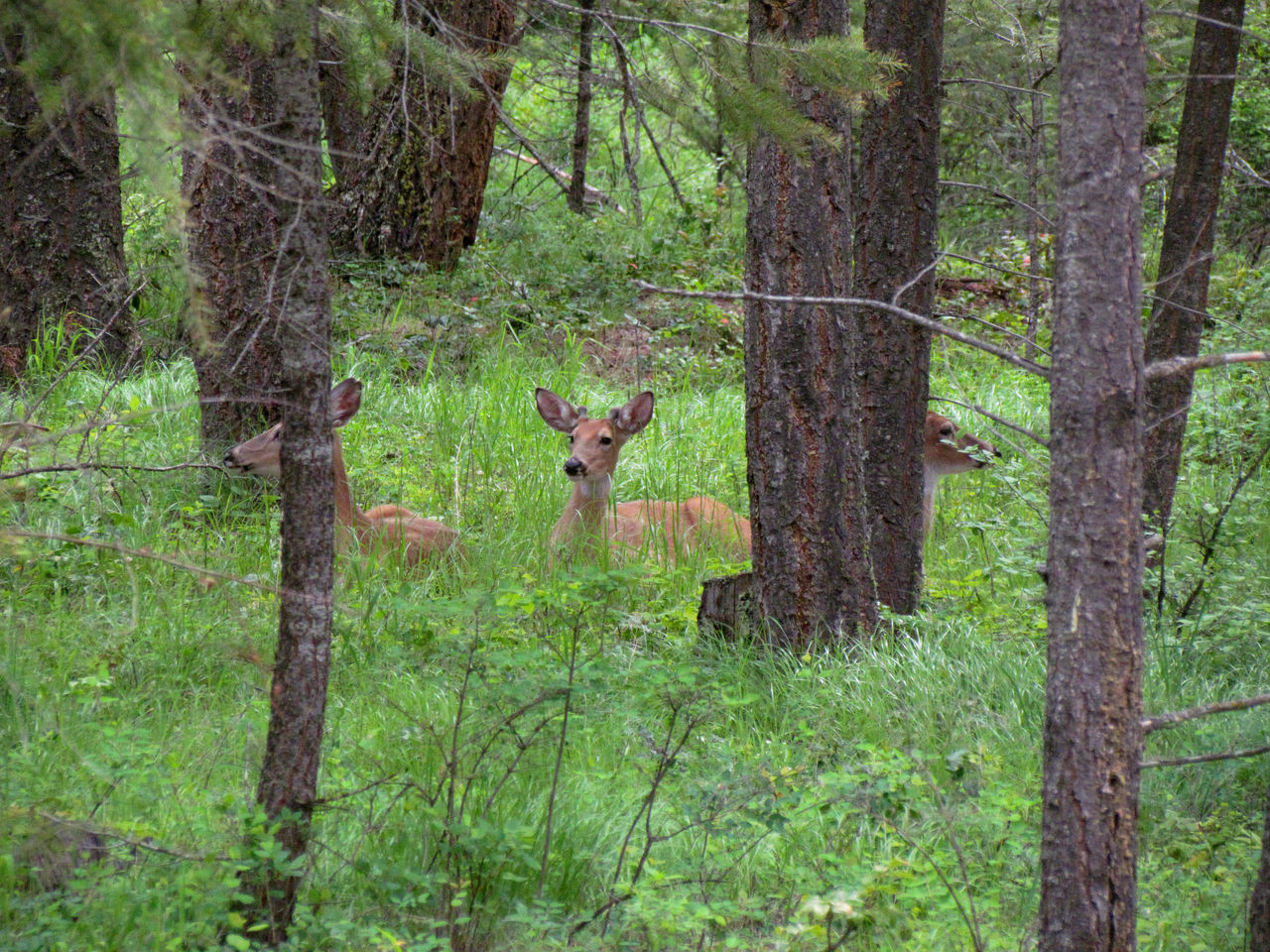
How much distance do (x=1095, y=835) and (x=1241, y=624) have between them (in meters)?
2.80

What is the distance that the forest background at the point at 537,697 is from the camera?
9.76ft

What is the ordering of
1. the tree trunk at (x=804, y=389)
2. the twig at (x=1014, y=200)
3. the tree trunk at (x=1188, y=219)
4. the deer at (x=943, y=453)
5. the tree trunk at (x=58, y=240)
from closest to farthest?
the twig at (x=1014, y=200) < the tree trunk at (x=804, y=389) < the tree trunk at (x=1188, y=219) < the deer at (x=943, y=453) < the tree trunk at (x=58, y=240)

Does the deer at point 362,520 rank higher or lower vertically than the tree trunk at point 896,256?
lower

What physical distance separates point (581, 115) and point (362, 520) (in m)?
7.57

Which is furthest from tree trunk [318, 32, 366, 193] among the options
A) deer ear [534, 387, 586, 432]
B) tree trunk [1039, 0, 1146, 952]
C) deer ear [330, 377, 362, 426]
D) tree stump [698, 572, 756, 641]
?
tree trunk [1039, 0, 1146, 952]

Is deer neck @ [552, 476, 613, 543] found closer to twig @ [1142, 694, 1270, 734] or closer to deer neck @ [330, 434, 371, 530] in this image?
deer neck @ [330, 434, 371, 530]

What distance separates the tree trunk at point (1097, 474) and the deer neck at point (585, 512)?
427cm

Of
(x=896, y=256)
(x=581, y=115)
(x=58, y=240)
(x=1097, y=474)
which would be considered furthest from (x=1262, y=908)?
(x=581, y=115)

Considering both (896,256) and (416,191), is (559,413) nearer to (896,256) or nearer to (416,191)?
(896,256)

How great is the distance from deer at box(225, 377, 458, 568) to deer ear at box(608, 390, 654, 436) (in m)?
1.39

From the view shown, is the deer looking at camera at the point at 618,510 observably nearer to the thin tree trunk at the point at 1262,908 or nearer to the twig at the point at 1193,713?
the thin tree trunk at the point at 1262,908

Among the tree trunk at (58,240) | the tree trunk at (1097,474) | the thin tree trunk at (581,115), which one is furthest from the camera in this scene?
the thin tree trunk at (581,115)

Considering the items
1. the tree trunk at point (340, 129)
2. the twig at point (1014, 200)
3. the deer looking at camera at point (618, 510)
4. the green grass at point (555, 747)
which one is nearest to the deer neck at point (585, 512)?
the deer looking at camera at point (618, 510)

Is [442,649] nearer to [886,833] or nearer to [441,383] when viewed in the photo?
[886,833]
